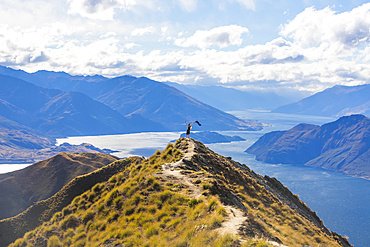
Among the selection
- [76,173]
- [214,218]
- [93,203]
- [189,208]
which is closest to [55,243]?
[93,203]

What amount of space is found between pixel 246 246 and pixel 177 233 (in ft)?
17.6

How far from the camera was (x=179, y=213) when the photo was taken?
63.1 ft

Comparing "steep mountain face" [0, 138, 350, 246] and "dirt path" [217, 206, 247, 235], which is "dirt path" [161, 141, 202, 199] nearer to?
"steep mountain face" [0, 138, 350, 246]

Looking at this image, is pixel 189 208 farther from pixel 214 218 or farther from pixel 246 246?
pixel 246 246

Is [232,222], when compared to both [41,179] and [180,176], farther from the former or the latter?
[41,179]

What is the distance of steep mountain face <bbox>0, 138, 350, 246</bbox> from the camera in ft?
51.4

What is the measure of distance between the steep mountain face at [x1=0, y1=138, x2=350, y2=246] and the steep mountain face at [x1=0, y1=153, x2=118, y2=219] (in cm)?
9014

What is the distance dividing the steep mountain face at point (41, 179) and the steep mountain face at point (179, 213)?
90137 millimetres

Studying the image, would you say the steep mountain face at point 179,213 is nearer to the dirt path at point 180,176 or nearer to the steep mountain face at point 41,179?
the dirt path at point 180,176

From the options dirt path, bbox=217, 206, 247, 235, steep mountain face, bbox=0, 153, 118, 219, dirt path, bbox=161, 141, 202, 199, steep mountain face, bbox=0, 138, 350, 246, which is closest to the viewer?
dirt path, bbox=217, 206, 247, 235

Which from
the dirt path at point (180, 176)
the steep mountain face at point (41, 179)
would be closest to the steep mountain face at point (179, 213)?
the dirt path at point (180, 176)

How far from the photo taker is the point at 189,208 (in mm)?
19406

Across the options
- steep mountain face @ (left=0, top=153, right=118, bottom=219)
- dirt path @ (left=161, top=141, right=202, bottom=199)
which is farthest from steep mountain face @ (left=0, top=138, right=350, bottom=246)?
steep mountain face @ (left=0, top=153, right=118, bottom=219)

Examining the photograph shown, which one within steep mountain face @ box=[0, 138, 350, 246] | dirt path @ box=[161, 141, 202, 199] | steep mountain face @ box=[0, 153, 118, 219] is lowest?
steep mountain face @ box=[0, 153, 118, 219]
